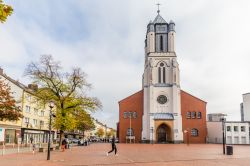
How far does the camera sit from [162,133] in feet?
219

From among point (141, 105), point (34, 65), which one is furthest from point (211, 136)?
point (34, 65)

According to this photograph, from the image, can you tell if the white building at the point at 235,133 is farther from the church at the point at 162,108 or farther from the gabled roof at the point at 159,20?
the gabled roof at the point at 159,20

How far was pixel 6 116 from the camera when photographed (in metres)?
29.4

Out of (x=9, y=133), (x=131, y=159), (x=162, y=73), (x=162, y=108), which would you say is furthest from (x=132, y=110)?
(x=131, y=159)

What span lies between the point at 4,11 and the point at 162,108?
6279cm

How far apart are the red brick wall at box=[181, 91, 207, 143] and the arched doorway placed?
438 cm

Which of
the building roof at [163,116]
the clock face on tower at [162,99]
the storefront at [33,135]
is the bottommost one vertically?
the storefront at [33,135]

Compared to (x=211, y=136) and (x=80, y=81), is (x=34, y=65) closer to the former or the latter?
(x=80, y=81)

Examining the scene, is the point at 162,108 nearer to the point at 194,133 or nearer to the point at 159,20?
the point at 194,133

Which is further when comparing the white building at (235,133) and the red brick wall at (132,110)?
the white building at (235,133)

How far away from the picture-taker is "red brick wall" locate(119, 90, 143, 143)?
6712cm

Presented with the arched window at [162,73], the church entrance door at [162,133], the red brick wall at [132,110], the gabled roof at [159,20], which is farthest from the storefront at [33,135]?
Result: the gabled roof at [159,20]

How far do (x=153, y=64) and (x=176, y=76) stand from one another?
627 cm

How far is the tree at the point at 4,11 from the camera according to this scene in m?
5.08
